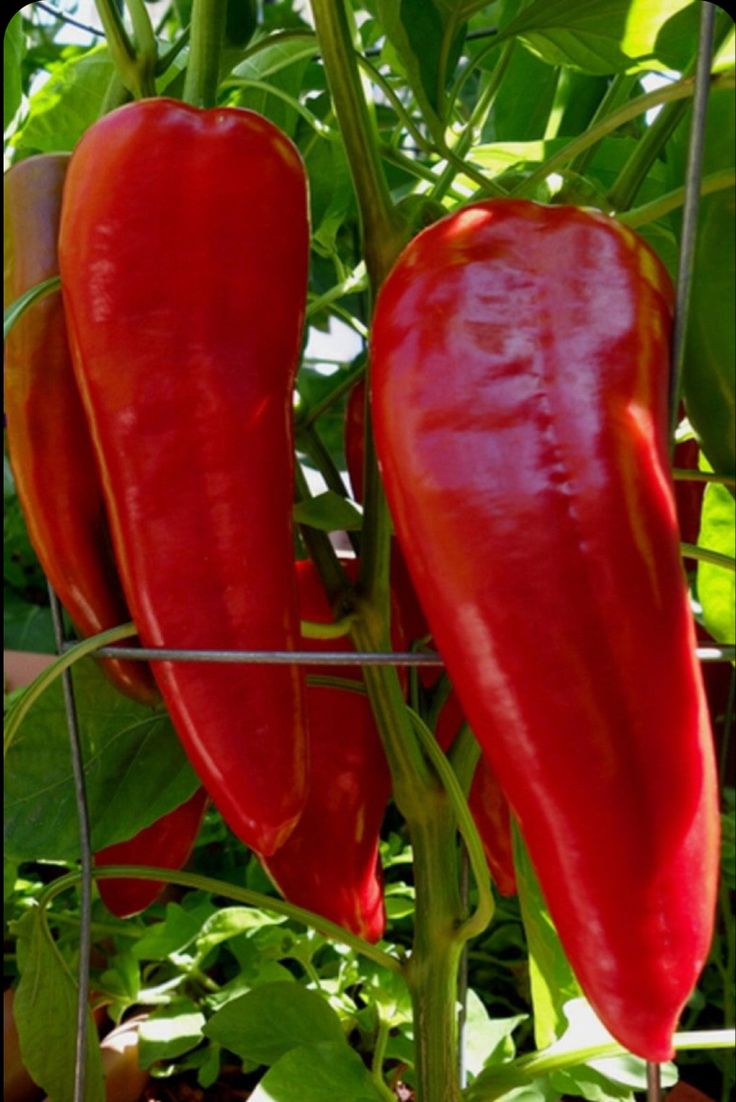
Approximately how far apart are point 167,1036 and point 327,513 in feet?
1.46

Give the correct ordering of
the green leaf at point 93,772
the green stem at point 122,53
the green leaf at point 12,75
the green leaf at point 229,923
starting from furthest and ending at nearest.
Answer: the green leaf at point 229,923, the green leaf at point 12,75, the green leaf at point 93,772, the green stem at point 122,53

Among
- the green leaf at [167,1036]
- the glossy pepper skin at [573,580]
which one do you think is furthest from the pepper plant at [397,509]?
the green leaf at [167,1036]

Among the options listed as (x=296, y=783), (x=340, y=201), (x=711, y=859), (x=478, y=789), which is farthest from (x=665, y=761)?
(x=340, y=201)

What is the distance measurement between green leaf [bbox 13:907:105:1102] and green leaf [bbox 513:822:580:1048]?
→ 0.68 ft

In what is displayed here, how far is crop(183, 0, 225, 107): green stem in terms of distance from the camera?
0.45m

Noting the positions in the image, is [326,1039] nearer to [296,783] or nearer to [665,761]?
[296,783]

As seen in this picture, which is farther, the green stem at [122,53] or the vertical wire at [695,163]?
the green stem at [122,53]

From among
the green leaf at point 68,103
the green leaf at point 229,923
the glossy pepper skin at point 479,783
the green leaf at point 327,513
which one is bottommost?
the green leaf at point 229,923

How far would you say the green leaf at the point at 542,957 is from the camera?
566mm

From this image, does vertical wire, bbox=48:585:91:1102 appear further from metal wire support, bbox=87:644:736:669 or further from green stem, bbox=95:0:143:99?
green stem, bbox=95:0:143:99

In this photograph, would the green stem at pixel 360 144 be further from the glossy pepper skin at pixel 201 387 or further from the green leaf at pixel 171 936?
the green leaf at pixel 171 936

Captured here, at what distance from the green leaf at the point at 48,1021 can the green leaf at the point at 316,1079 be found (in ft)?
0.32

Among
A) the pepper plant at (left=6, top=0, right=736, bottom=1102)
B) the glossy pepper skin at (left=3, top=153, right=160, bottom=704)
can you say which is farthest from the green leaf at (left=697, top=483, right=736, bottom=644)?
the glossy pepper skin at (left=3, top=153, right=160, bottom=704)

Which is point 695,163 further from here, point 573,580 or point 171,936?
point 171,936
